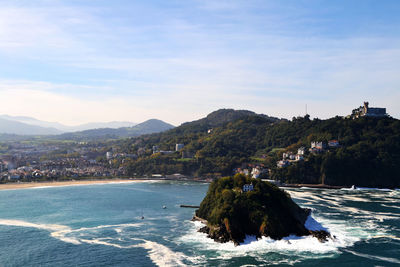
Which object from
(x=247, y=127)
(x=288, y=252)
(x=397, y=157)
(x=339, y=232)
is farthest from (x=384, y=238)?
(x=247, y=127)

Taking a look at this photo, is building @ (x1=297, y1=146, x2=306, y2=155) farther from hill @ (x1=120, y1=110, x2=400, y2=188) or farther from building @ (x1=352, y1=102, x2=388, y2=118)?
building @ (x1=352, y1=102, x2=388, y2=118)

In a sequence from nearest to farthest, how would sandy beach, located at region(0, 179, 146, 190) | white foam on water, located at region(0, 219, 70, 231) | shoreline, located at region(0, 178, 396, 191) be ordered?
1. white foam on water, located at region(0, 219, 70, 231)
2. shoreline, located at region(0, 178, 396, 191)
3. sandy beach, located at region(0, 179, 146, 190)

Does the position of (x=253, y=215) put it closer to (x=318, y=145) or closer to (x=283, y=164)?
(x=283, y=164)

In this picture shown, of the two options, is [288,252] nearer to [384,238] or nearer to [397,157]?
[384,238]

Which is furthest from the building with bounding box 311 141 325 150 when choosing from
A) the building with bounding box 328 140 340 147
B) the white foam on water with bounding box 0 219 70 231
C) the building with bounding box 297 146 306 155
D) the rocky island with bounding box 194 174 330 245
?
the white foam on water with bounding box 0 219 70 231

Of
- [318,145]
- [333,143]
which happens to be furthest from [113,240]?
[333,143]
